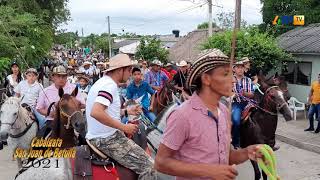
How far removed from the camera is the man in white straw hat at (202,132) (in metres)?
2.59

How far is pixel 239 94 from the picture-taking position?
8508mm

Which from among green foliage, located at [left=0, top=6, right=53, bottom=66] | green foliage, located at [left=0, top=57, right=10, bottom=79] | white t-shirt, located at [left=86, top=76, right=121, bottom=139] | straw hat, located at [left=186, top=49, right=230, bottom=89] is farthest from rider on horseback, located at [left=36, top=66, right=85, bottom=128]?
green foliage, located at [left=0, top=6, right=53, bottom=66]

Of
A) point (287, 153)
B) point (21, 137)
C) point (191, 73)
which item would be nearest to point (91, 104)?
point (191, 73)

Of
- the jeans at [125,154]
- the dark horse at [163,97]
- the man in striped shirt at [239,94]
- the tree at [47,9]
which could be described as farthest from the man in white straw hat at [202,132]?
the tree at [47,9]

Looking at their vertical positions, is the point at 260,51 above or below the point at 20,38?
below

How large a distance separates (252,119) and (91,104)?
4574 mm

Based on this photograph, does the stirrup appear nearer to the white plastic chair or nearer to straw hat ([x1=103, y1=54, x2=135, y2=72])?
straw hat ([x1=103, y1=54, x2=135, y2=72])

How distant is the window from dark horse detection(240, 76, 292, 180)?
32.2 feet

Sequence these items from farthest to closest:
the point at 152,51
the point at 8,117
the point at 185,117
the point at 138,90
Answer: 1. the point at 152,51
2. the point at 138,90
3. the point at 8,117
4. the point at 185,117

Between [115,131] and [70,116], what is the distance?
128 cm

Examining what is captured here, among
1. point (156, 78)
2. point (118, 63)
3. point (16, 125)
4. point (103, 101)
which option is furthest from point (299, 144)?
point (103, 101)

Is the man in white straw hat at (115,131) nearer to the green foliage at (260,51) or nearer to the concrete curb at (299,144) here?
the concrete curb at (299,144)

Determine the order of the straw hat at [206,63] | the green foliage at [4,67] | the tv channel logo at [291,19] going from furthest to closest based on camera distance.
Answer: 1. the tv channel logo at [291,19]
2. the green foliage at [4,67]
3. the straw hat at [206,63]

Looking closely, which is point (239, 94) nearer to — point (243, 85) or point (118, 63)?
point (243, 85)
